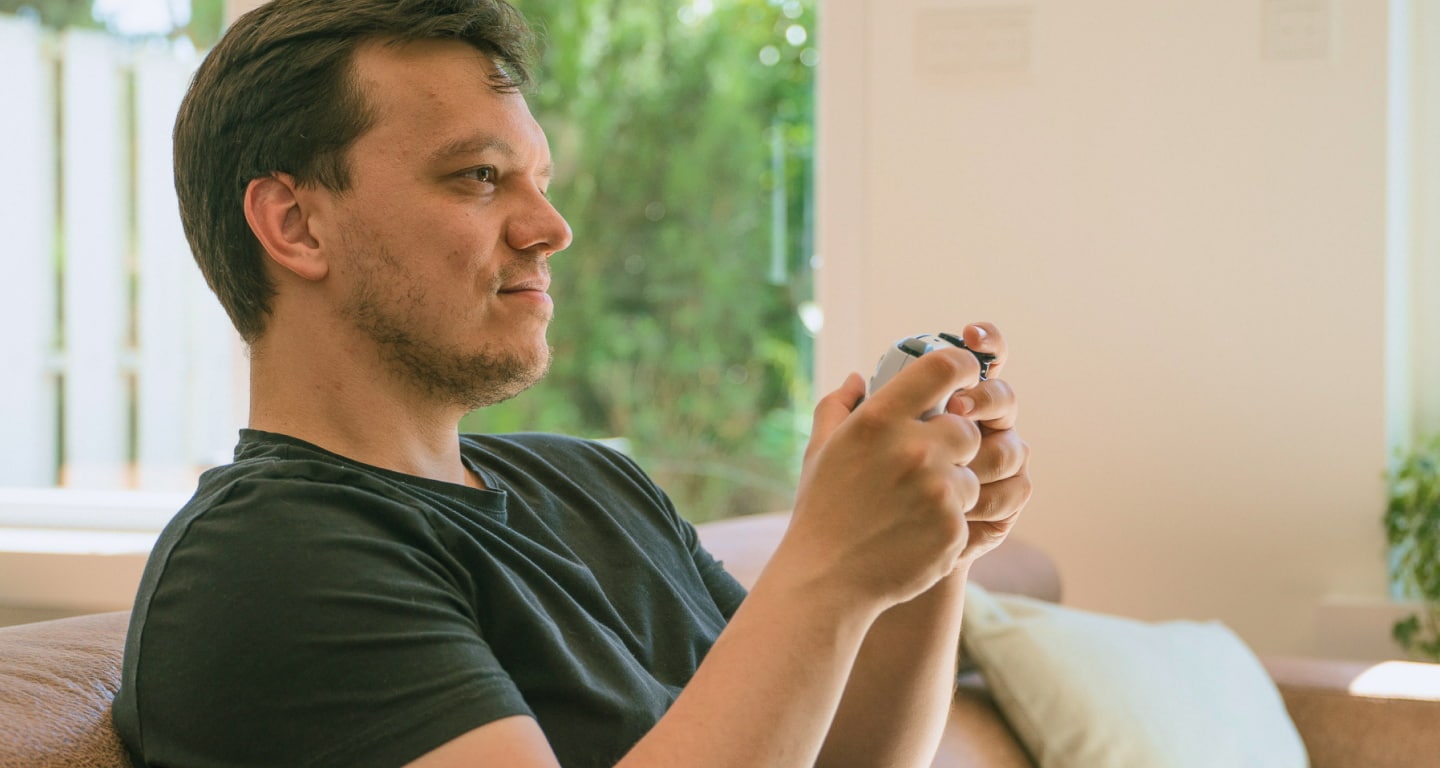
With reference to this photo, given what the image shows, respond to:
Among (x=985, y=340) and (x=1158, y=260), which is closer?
(x=985, y=340)

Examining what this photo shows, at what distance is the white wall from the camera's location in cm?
245

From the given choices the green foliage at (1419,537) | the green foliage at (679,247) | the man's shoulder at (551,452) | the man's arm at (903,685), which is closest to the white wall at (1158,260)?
the green foliage at (1419,537)

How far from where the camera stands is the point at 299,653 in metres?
0.80

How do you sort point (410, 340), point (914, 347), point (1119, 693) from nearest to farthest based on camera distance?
point (914, 347) → point (410, 340) → point (1119, 693)

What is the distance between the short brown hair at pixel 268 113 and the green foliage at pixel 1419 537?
1.96 m

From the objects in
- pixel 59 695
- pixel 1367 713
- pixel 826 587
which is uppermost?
pixel 826 587

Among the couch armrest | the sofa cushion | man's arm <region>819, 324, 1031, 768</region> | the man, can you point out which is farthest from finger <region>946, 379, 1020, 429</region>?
the couch armrest

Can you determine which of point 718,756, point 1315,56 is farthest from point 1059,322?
point 718,756

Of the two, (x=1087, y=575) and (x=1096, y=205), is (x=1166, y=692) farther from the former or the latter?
(x=1096, y=205)

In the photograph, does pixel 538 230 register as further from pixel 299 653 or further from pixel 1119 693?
pixel 1119 693

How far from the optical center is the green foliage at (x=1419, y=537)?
7.69ft

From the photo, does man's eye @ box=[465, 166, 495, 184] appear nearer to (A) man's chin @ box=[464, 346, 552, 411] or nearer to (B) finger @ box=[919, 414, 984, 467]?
(A) man's chin @ box=[464, 346, 552, 411]

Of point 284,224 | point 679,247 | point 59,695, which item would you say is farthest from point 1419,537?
point 59,695

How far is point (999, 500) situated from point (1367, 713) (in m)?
1.28
